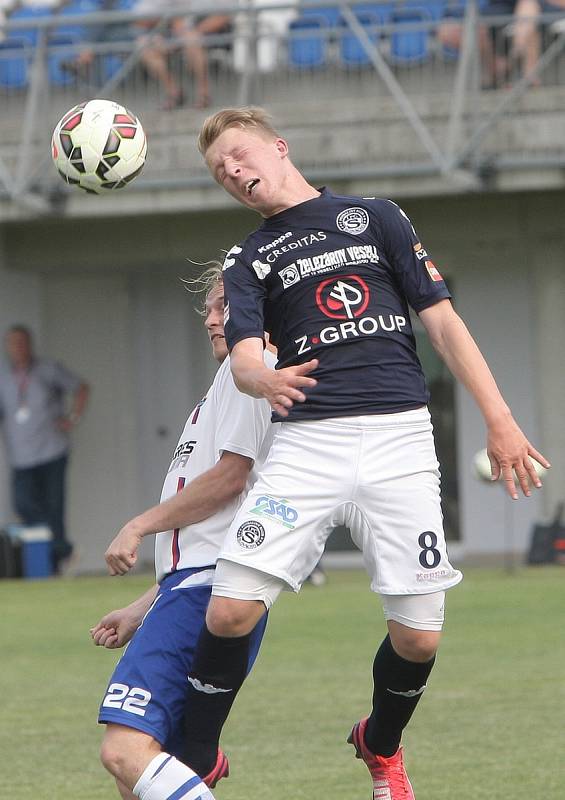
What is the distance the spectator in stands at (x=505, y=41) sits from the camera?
1463 cm

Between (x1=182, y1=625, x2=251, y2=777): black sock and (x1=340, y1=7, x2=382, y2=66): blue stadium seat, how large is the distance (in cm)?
1137

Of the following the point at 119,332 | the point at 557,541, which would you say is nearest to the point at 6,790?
the point at 557,541

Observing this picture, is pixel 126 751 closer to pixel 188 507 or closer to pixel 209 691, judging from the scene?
pixel 209 691

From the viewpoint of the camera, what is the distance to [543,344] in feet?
55.4

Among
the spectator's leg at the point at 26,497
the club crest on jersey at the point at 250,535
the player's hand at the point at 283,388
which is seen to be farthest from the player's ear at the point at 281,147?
the spectator's leg at the point at 26,497

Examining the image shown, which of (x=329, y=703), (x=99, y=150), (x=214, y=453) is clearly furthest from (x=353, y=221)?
(x=329, y=703)

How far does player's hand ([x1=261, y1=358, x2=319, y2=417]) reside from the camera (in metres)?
4.40

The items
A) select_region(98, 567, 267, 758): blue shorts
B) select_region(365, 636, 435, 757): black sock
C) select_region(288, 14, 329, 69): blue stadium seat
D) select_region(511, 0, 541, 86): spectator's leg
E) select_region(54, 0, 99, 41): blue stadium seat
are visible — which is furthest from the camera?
select_region(54, 0, 99, 41): blue stadium seat

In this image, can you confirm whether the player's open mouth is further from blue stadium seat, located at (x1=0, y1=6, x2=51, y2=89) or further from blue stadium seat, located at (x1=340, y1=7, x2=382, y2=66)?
blue stadium seat, located at (x1=0, y1=6, x2=51, y2=89)

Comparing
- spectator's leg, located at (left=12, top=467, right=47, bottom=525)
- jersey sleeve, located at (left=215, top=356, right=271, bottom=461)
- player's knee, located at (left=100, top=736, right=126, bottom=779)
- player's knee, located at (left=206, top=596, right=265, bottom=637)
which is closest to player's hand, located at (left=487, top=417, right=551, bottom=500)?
jersey sleeve, located at (left=215, top=356, right=271, bottom=461)

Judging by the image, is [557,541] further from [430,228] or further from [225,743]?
[225,743]

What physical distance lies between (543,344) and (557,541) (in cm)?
226

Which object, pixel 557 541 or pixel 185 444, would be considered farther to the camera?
pixel 557 541

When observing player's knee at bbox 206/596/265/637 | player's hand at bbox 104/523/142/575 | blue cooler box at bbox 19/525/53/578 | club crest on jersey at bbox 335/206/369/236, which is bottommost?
blue cooler box at bbox 19/525/53/578
